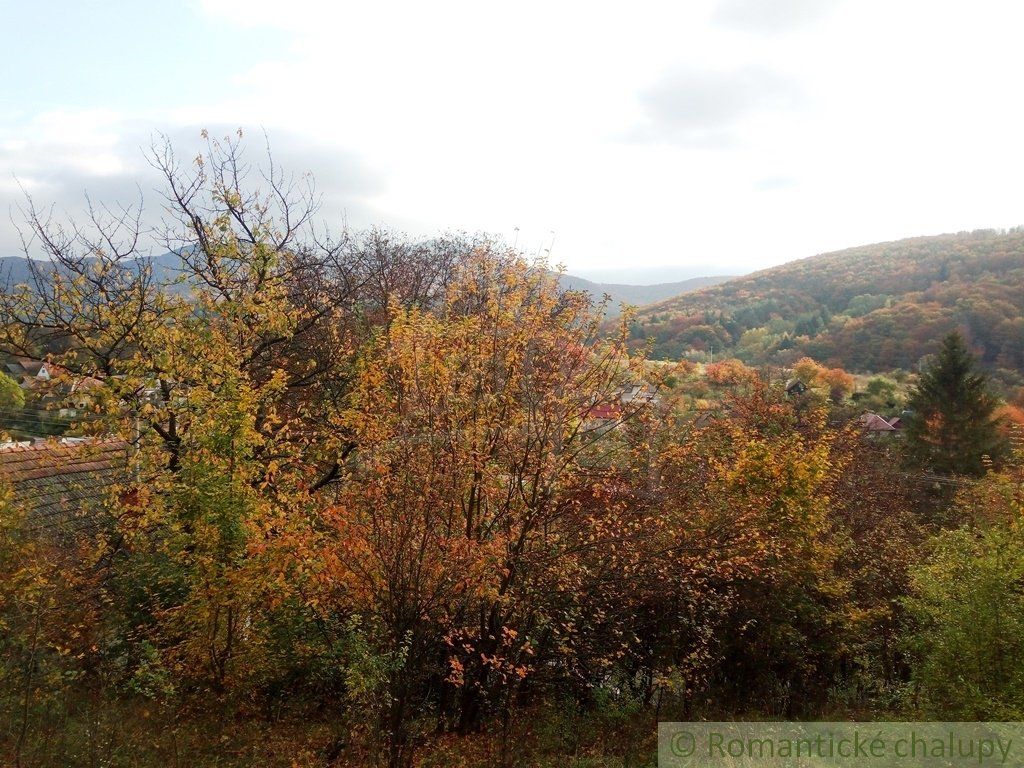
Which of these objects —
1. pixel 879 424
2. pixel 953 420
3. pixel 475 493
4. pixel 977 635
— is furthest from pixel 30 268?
pixel 879 424

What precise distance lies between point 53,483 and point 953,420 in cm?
3457

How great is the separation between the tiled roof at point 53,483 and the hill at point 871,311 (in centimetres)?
2986

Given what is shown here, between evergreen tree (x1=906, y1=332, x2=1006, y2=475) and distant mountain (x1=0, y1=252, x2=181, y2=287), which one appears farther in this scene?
evergreen tree (x1=906, y1=332, x2=1006, y2=475)

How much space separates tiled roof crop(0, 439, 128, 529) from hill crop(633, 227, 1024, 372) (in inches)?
1176

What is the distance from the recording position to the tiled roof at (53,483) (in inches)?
414

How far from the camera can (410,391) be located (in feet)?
24.8

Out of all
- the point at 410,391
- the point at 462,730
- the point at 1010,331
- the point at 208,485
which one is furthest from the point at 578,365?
the point at 1010,331

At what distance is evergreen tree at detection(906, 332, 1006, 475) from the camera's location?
97.3ft

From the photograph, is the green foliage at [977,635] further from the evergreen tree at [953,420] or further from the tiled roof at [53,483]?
the evergreen tree at [953,420]

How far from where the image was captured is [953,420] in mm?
30672

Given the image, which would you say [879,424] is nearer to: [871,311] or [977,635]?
[977,635]

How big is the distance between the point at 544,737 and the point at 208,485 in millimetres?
5412

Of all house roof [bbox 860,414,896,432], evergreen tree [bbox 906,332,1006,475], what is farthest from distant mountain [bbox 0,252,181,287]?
house roof [bbox 860,414,896,432]

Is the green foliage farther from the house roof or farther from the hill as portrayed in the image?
the house roof
